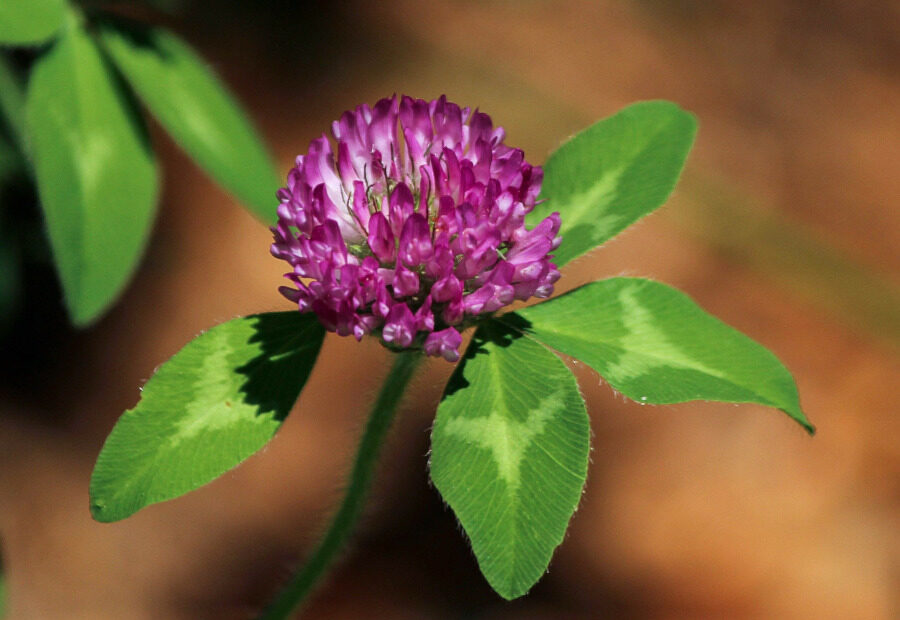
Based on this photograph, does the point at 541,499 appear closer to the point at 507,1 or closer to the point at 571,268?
the point at 571,268

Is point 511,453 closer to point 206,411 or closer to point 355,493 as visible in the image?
point 355,493

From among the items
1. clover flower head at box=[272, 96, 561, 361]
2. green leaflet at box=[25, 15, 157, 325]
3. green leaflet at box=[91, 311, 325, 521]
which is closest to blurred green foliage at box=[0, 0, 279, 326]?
green leaflet at box=[25, 15, 157, 325]

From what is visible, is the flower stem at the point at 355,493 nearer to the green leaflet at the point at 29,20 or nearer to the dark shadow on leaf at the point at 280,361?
the dark shadow on leaf at the point at 280,361

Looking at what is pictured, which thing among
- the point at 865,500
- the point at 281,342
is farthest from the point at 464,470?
the point at 865,500

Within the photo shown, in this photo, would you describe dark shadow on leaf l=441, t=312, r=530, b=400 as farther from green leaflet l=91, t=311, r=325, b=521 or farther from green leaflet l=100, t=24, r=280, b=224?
green leaflet l=100, t=24, r=280, b=224

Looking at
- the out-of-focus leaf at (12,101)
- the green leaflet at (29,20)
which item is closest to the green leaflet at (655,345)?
the green leaflet at (29,20)

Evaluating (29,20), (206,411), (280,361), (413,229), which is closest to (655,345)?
(413,229)
